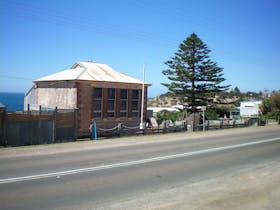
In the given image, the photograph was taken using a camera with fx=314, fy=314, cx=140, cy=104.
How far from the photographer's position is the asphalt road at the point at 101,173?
24.7ft

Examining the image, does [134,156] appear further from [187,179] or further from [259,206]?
[259,206]

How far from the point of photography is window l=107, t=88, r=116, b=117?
92.4 ft

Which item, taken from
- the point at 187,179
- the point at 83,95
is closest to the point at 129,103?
the point at 83,95

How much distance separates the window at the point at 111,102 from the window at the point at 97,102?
91 centimetres

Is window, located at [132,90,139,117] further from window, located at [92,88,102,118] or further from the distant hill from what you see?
the distant hill

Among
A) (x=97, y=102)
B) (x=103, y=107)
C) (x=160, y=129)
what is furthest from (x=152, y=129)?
(x=97, y=102)

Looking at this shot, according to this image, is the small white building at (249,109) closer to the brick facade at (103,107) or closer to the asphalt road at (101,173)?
the brick facade at (103,107)

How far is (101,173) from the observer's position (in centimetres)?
1045

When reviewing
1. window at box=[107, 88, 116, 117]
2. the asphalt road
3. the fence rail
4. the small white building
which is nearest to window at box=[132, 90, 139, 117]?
the fence rail

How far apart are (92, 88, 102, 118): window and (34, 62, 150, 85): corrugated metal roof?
1016 millimetres

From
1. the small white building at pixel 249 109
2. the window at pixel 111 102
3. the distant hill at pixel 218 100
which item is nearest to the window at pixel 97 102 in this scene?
the window at pixel 111 102

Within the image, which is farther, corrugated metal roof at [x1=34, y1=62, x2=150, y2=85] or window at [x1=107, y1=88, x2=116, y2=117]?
window at [x1=107, y1=88, x2=116, y2=117]

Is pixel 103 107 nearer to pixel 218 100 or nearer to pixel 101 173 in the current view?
pixel 101 173

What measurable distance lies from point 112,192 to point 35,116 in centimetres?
1198
